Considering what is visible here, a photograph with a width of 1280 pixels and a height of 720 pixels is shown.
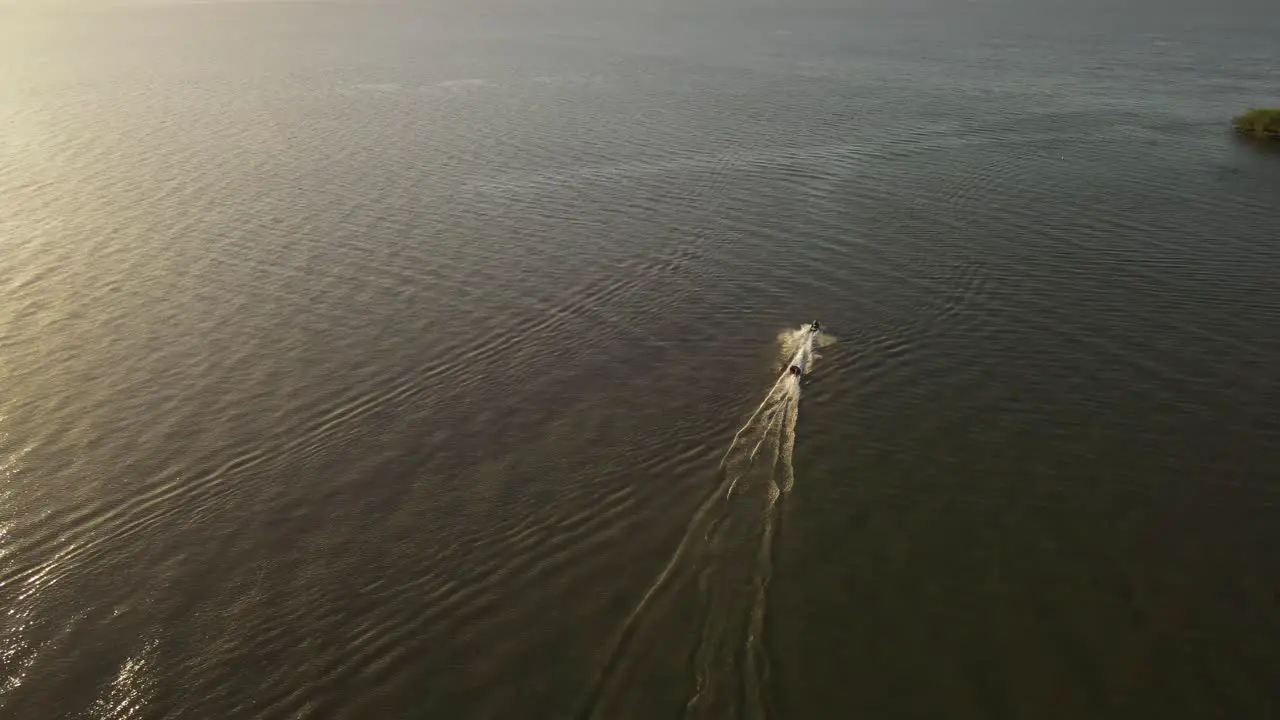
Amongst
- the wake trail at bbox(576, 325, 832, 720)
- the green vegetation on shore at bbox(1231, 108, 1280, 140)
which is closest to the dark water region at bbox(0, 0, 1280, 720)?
the wake trail at bbox(576, 325, 832, 720)

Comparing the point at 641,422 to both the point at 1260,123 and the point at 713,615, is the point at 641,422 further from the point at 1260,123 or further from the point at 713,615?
the point at 1260,123

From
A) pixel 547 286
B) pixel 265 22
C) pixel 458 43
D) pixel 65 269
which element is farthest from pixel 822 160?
pixel 265 22

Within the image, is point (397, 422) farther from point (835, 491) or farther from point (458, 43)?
point (458, 43)

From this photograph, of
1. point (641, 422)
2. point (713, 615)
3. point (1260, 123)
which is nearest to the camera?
point (713, 615)

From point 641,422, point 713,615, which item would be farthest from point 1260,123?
point 713,615

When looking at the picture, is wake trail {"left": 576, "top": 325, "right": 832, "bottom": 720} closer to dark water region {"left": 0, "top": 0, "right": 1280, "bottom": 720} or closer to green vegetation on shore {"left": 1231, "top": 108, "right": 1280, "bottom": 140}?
dark water region {"left": 0, "top": 0, "right": 1280, "bottom": 720}

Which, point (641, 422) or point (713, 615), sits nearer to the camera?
point (713, 615)
